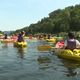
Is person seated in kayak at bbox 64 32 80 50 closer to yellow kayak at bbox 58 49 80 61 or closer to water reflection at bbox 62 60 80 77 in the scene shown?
yellow kayak at bbox 58 49 80 61

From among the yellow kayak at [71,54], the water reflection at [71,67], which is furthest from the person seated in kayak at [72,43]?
the water reflection at [71,67]

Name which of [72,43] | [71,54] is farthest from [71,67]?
[72,43]

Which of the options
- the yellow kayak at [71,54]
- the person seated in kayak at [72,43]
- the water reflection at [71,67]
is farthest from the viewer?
the person seated in kayak at [72,43]

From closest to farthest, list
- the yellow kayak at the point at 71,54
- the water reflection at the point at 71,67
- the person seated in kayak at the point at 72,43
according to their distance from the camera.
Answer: the water reflection at the point at 71,67, the yellow kayak at the point at 71,54, the person seated in kayak at the point at 72,43

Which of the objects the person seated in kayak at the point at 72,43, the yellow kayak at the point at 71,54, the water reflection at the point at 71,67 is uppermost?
Answer: the person seated in kayak at the point at 72,43

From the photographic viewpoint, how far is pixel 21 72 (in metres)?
17.5

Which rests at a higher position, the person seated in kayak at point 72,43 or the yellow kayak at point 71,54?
the person seated in kayak at point 72,43

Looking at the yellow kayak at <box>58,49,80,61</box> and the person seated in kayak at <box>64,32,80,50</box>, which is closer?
the yellow kayak at <box>58,49,80,61</box>

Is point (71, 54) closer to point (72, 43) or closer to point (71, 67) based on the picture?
point (72, 43)

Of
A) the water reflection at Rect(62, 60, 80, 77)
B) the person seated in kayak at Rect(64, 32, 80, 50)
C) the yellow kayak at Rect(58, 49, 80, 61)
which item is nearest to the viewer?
the water reflection at Rect(62, 60, 80, 77)

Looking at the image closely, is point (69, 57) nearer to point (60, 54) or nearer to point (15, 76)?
point (60, 54)

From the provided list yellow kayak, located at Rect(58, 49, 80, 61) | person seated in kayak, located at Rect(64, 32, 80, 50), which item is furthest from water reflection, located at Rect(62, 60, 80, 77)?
person seated in kayak, located at Rect(64, 32, 80, 50)

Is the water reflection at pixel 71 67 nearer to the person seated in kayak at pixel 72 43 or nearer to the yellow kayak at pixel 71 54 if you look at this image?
the yellow kayak at pixel 71 54

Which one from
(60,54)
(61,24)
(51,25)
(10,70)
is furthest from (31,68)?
(51,25)
